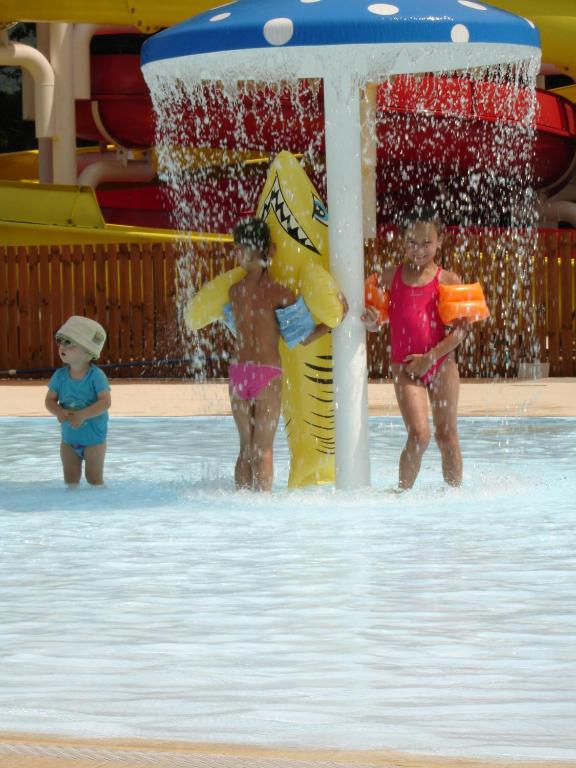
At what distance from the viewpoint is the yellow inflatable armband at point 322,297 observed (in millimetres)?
7211

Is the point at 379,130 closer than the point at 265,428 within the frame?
No

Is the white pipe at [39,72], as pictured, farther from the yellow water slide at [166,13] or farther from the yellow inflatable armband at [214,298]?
the yellow inflatable armband at [214,298]

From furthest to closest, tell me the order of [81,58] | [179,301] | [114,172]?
[114,172], [81,58], [179,301]

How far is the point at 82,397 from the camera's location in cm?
800

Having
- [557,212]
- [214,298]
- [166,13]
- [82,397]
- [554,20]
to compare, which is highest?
[166,13]

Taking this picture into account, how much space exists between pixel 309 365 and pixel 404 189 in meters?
18.1

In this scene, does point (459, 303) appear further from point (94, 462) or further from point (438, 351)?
point (94, 462)

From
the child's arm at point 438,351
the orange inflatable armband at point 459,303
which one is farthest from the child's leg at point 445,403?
the orange inflatable armband at point 459,303

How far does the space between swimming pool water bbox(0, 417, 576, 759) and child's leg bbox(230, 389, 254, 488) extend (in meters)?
0.18

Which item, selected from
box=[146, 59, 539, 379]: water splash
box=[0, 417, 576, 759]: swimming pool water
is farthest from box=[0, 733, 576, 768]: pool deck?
box=[146, 59, 539, 379]: water splash

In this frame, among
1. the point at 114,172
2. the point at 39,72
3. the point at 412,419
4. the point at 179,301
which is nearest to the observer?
the point at 412,419

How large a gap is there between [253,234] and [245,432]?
3.28 ft

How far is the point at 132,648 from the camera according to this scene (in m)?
4.40

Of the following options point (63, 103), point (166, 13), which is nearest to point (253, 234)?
point (166, 13)
